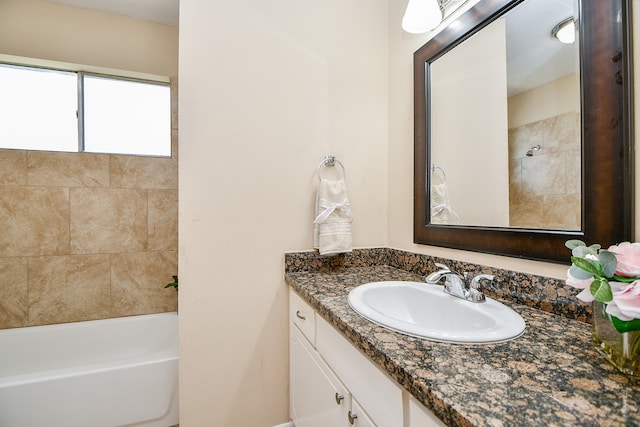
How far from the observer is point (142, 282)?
2.05 meters

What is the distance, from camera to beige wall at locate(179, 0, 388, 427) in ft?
4.08

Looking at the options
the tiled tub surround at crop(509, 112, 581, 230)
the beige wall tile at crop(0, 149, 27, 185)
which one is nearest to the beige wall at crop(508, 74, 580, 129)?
the tiled tub surround at crop(509, 112, 581, 230)

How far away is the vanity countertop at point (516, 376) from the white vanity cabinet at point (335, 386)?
5 centimetres

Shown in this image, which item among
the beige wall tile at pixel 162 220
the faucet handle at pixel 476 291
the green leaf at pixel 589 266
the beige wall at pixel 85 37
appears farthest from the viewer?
the beige wall tile at pixel 162 220

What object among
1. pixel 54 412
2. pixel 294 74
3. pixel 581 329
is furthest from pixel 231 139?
pixel 54 412

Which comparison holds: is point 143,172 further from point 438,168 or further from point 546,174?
point 546,174

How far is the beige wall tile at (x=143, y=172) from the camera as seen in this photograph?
200cm

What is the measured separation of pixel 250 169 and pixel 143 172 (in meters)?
1.22

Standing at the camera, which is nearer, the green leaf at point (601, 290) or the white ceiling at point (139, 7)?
the green leaf at point (601, 290)

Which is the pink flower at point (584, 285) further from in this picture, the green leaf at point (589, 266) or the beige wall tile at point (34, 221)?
the beige wall tile at point (34, 221)

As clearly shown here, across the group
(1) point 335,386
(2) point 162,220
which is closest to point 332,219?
(1) point 335,386

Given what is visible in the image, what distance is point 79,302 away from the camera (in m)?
1.92

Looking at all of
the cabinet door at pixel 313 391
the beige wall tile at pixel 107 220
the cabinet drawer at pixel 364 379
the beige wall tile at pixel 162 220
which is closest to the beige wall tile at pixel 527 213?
the cabinet drawer at pixel 364 379

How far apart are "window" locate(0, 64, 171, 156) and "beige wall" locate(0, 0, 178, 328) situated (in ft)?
0.36
